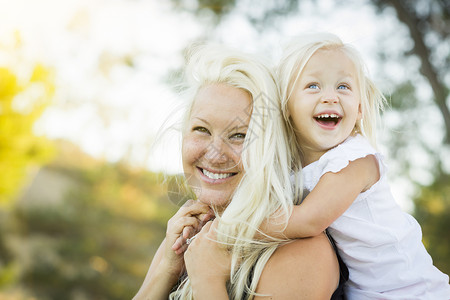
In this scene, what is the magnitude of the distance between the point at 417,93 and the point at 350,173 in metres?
5.83

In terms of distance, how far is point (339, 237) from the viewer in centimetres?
148

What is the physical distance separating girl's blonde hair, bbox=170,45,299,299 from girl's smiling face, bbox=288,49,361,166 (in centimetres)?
8

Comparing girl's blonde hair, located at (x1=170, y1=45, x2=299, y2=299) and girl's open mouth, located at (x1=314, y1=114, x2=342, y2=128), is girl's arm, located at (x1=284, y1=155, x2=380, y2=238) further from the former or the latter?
girl's open mouth, located at (x1=314, y1=114, x2=342, y2=128)

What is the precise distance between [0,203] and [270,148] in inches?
471

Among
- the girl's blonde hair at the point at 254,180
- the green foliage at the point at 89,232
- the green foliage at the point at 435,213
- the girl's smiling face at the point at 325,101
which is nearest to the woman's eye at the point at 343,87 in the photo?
the girl's smiling face at the point at 325,101

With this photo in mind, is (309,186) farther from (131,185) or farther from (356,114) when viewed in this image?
(131,185)

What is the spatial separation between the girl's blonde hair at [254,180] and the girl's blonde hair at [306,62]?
2.2 inches

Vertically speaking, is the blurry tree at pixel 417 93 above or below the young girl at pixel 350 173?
above

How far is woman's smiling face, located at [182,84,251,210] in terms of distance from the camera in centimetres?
146

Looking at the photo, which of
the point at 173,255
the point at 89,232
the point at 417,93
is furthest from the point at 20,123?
the point at 173,255

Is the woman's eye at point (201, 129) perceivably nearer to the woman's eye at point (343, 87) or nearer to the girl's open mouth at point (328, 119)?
the girl's open mouth at point (328, 119)

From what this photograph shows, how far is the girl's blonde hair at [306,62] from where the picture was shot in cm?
155

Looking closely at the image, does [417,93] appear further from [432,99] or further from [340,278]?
[340,278]

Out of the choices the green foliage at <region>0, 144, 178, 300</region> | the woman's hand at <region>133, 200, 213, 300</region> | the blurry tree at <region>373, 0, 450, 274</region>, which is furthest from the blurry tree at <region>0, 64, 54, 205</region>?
the woman's hand at <region>133, 200, 213, 300</region>
